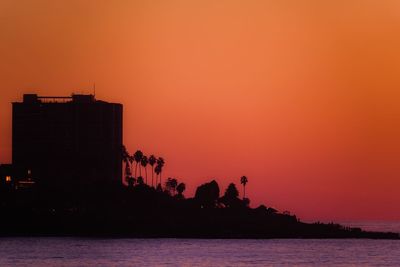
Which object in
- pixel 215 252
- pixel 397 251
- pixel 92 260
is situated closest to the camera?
pixel 92 260

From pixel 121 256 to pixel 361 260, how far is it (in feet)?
111

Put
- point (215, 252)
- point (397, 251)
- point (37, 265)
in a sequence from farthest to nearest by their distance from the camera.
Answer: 1. point (397, 251)
2. point (215, 252)
3. point (37, 265)

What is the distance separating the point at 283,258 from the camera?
461 feet

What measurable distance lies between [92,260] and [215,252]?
2744 cm

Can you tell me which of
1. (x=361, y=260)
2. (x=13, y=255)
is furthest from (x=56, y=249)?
(x=361, y=260)

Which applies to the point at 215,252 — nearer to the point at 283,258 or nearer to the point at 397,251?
the point at 283,258

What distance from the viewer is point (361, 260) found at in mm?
138750

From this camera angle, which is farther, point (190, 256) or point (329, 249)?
point (329, 249)

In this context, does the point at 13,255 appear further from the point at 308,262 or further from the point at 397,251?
the point at 397,251

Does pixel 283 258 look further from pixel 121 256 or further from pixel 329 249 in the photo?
pixel 329 249

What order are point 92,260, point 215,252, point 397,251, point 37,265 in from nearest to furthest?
point 37,265 → point 92,260 → point 215,252 → point 397,251

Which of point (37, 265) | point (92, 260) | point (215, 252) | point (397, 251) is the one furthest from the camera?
point (397, 251)

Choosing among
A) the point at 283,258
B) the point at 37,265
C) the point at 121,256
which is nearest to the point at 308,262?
the point at 283,258

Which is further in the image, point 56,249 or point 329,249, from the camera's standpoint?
point 329,249
